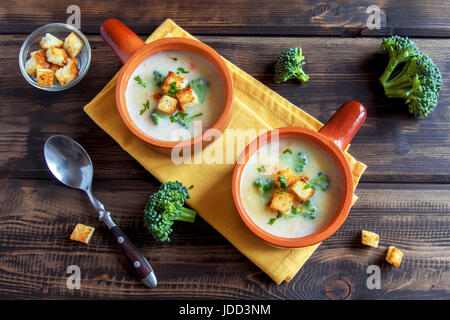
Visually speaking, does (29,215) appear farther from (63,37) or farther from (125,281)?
(63,37)

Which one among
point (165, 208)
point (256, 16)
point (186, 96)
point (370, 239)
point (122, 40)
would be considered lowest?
point (370, 239)

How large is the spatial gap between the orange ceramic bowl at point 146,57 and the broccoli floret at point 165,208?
7.3 inches

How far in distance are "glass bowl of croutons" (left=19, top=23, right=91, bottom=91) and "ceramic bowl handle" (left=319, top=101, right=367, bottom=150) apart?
1.27 m

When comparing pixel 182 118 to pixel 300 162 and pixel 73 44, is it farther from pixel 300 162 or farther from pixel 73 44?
pixel 73 44

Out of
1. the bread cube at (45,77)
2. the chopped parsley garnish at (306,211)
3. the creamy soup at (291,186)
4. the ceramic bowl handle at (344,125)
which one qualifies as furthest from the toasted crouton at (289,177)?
the bread cube at (45,77)

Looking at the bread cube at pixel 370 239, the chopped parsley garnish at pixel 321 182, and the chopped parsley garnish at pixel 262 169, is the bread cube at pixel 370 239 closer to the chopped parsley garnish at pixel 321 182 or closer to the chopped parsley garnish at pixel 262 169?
the chopped parsley garnish at pixel 321 182

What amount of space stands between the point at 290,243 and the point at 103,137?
3.59 ft

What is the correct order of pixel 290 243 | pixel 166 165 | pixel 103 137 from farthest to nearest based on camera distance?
pixel 103 137 < pixel 166 165 < pixel 290 243

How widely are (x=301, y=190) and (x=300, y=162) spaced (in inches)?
6.2

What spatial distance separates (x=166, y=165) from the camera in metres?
1.96

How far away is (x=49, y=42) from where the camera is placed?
206 centimetres

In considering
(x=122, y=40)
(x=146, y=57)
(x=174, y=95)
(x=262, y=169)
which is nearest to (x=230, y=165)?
(x=262, y=169)

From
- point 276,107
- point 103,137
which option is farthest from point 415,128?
point 103,137

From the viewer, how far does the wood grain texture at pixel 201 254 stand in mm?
2012
